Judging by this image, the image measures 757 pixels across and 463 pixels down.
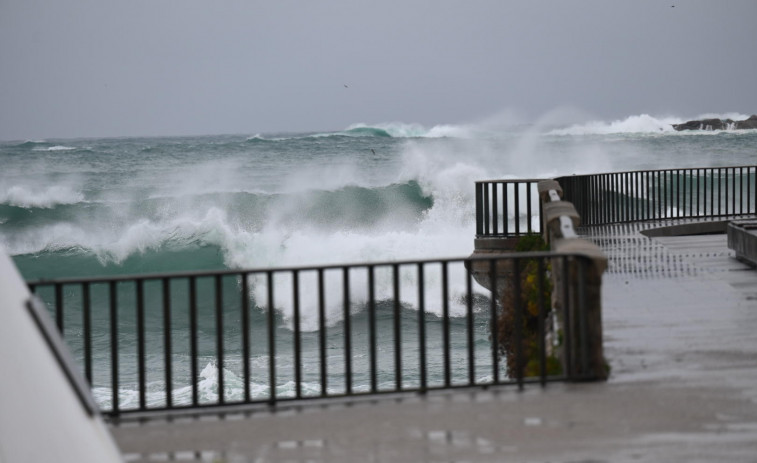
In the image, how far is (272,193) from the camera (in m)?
48.9

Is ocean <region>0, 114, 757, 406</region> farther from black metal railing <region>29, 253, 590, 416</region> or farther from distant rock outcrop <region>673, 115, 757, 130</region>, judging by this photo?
distant rock outcrop <region>673, 115, 757, 130</region>

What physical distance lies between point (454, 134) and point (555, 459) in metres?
72.5

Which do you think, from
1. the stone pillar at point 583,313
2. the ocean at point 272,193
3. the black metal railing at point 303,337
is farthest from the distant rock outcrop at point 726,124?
the stone pillar at point 583,313

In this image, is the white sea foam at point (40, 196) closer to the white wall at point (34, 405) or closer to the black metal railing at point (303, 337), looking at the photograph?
the black metal railing at point (303, 337)

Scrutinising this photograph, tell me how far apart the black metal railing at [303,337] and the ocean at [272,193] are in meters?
1.37

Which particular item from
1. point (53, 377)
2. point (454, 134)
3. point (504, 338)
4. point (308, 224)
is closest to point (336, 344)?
point (504, 338)

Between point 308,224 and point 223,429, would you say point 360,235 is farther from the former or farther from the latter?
point 223,429

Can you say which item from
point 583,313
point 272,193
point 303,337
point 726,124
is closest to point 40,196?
point 272,193

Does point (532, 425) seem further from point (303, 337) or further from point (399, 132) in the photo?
point (399, 132)

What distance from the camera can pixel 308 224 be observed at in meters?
45.1

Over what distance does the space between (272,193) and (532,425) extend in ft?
144

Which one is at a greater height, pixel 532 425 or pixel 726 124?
pixel 726 124

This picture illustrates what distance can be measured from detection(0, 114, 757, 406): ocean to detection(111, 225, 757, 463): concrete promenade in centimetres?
1284

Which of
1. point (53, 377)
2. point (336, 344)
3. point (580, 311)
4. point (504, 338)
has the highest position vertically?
point (53, 377)
